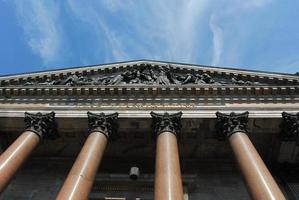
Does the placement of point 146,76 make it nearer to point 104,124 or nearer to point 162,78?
point 162,78

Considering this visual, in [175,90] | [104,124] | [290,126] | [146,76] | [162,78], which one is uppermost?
[146,76]

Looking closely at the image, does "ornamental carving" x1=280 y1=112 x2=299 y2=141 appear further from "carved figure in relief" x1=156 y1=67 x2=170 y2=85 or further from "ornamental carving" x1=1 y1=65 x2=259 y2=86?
"carved figure in relief" x1=156 y1=67 x2=170 y2=85

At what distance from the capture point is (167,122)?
13758 mm

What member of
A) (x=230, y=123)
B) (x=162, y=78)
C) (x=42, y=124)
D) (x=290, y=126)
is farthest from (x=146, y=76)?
(x=290, y=126)

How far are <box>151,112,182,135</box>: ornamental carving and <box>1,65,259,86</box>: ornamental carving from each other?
290cm

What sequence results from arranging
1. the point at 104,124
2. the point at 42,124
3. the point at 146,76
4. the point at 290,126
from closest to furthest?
the point at 290,126 < the point at 104,124 < the point at 42,124 < the point at 146,76

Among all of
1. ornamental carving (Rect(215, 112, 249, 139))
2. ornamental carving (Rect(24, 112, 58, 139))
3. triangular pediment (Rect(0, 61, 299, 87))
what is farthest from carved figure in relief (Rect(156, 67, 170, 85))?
ornamental carving (Rect(24, 112, 58, 139))

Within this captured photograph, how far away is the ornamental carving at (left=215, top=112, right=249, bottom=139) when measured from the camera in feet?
44.2

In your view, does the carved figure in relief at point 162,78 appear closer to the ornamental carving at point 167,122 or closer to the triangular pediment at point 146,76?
the triangular pediment at point 146,76

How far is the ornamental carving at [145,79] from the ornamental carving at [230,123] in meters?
2.80

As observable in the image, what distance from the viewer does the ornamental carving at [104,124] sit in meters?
13.8

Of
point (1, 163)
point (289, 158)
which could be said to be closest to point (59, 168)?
point (1, 163)

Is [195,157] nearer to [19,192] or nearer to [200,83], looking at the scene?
[200,83]

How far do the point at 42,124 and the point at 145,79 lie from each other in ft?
18.4
